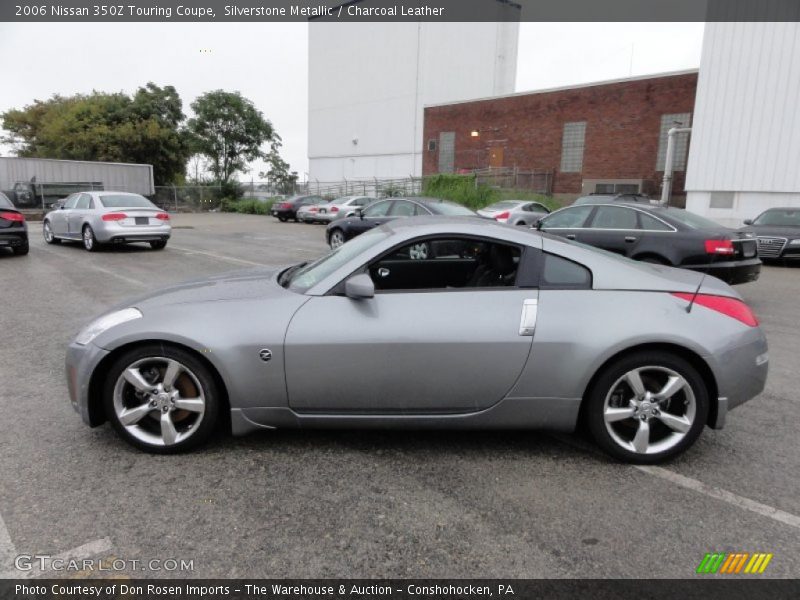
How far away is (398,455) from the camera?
3.47 metres

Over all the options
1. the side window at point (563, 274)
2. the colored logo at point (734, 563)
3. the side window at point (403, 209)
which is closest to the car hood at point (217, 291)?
the side window at point (563, 274)

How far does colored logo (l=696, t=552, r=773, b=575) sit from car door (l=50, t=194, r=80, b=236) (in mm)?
15635

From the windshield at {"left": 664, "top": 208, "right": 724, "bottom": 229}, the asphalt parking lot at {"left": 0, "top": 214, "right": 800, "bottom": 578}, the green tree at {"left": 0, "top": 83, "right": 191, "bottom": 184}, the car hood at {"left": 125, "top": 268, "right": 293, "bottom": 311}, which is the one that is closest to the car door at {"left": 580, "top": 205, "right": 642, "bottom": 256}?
the windshield at {"left": 664, "top": 208, "right": 724, "bottom": 229}

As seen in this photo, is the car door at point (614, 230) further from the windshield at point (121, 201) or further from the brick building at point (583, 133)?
the brick building at point (583, 133)

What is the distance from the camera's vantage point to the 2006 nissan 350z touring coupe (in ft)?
10.6

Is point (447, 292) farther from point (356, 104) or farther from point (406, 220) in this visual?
point (356, 104)

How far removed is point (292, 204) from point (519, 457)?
28.0 meters

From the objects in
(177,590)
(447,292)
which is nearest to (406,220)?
(447,292)

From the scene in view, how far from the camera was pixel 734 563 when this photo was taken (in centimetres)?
253

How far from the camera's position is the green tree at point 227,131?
47938 mm

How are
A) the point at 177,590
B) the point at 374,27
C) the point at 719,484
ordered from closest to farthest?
1. the point at 177,590
2. the point at 719,484
3. the point at 374,27

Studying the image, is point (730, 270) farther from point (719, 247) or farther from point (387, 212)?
point (387, 212)

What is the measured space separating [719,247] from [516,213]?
11425 mm

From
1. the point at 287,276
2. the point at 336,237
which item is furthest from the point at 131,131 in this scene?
the point at 287,276
